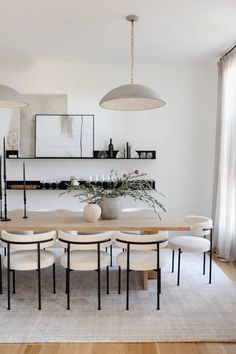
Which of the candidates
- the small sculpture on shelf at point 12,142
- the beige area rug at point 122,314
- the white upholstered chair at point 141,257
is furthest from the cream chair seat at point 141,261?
the small sculpture on shelf at point 12,142

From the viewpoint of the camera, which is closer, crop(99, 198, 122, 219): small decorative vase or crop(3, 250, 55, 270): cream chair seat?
crop(3, 250, 55, 270): cream chair seat

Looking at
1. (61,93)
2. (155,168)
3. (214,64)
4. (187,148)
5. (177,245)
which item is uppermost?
(214,64)

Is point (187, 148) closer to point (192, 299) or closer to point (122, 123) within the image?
point (122, 123)

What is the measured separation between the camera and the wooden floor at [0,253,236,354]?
2348 mm

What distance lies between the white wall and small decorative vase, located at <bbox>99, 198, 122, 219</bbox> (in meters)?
1.77

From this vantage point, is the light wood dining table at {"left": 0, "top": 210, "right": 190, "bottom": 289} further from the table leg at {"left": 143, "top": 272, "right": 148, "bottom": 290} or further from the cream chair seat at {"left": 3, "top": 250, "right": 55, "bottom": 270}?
the cream chair seat at {"left": 3, "top": 250, "right": 55, "bottom": 270}

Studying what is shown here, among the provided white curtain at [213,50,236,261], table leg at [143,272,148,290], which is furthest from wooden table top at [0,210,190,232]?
white curtain at [213,50,236,261]

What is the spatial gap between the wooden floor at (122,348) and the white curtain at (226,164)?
224 cm

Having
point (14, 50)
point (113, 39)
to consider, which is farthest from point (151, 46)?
point (14, 50)

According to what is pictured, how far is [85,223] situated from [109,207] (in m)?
0.36

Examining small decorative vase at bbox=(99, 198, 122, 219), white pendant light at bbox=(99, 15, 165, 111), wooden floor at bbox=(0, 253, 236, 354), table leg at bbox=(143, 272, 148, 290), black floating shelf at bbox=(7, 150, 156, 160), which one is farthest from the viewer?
black floating shelf at bbox=(7, 150, 156, 160)

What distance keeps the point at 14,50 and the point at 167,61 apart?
2.37m

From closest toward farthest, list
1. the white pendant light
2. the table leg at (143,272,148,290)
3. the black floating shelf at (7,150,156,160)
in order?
the white pendant light, the table leg at (143,272,148,290), the black floating shelf at (7,150,156,160)

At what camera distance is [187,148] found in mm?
5305
